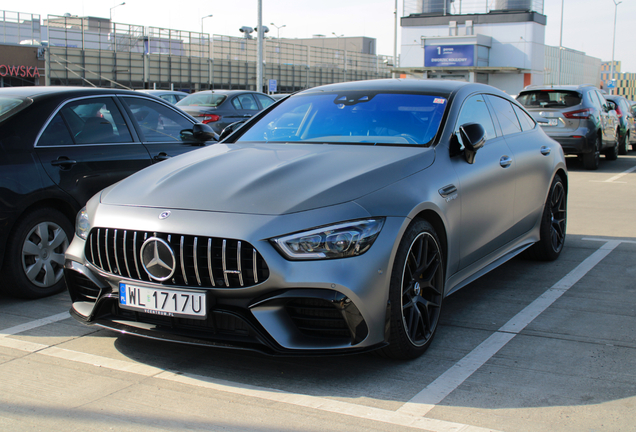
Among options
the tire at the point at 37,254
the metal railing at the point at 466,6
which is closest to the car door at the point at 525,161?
the tire at the point at 37,254

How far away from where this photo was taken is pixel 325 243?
3080mm

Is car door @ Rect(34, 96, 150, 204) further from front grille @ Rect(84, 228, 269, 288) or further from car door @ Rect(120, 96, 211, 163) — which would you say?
front grille @ Rect(84, 228, 269, 288)

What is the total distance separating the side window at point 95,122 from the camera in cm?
521

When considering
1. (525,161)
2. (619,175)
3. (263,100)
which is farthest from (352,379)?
(263,100)

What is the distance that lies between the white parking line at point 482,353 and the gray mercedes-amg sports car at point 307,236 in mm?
250

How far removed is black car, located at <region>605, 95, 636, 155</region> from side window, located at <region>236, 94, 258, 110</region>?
9022 mm

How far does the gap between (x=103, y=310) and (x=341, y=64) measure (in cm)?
Answer: 6784

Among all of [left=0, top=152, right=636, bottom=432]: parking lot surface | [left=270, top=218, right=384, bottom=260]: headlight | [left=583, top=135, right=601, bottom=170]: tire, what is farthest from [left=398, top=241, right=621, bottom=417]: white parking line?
[left=583, top=135, right=601, bottom=170]: tire

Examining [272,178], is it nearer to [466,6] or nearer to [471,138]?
[471,138]

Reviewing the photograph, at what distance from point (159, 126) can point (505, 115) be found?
9.93 ft

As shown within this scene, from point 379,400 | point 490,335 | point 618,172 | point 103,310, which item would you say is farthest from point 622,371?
point 618,172

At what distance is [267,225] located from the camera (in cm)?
309

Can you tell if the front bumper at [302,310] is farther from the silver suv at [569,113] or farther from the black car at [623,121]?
the black car at [623,121]

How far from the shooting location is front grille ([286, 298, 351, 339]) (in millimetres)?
3086
